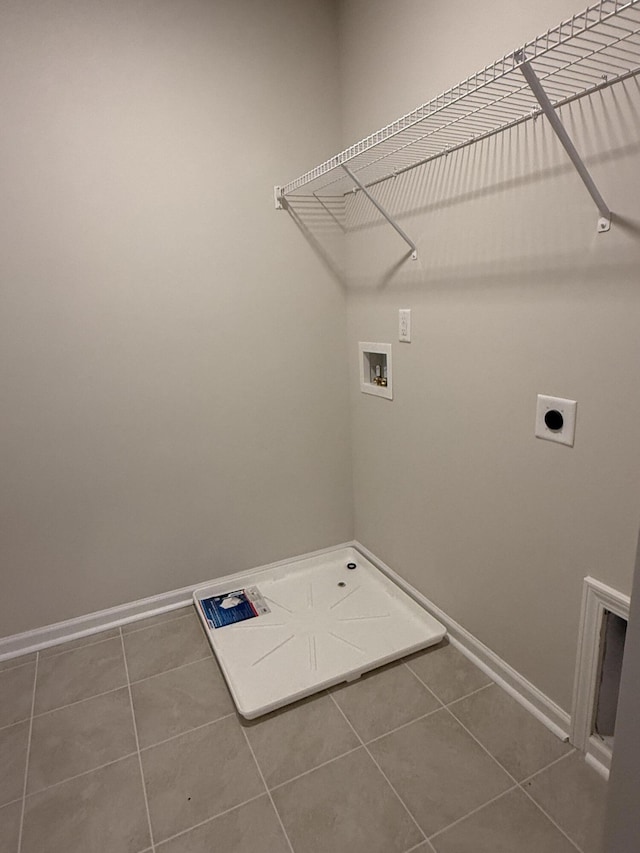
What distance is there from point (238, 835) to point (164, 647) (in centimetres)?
84

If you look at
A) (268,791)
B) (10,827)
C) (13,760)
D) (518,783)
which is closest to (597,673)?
(518,783)

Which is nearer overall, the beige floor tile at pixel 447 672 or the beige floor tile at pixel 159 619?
the beige floor tile at pixel 447 672

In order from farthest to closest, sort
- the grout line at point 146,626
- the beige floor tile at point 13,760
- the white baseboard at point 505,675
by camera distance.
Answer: the grout line at point 146,626 → the white baseboard at point 505,675 → the beige floor tile at point 13,760

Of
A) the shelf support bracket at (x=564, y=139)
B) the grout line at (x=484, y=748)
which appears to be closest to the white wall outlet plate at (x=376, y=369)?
the shelf support bracket at (x=564, y=139)

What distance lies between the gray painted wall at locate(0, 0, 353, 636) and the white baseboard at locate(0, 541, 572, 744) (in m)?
0.06

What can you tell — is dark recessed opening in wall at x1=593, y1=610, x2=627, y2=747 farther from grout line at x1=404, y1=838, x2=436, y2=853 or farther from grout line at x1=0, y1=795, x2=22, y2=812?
grout line at x1=0, y1=795, x2=22, y2=812

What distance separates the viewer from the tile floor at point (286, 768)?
126 centimetres

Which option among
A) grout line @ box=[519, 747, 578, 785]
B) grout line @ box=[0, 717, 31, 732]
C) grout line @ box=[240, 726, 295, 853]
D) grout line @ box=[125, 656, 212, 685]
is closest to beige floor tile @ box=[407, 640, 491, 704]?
grout line @ box=[519, 747, 578, 785]

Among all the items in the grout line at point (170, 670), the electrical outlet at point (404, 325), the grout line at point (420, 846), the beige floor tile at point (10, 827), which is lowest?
the grout line at point (420, 846)

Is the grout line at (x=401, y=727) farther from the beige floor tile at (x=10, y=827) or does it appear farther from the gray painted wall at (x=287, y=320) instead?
the beige floor tile at (x=10, y=827)

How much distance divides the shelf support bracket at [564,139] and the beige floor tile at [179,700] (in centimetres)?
183

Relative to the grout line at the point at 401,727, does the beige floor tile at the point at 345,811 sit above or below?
below

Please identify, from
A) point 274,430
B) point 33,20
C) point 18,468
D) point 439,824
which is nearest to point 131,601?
point 18,468

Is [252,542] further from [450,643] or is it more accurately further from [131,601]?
[450,643]
